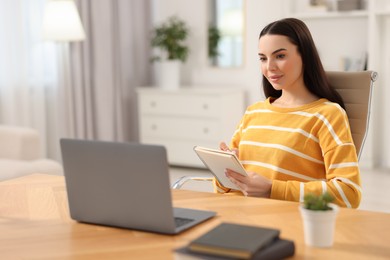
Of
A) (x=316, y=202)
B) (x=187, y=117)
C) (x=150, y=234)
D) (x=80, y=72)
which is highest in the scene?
(x=80, y=72)

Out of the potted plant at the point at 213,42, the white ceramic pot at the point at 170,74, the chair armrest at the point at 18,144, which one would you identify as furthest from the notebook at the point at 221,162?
the potted plant at the point at 213,42

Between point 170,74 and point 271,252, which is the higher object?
point 170,74

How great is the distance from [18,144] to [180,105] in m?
1.97

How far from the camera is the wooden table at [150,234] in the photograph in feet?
4.65

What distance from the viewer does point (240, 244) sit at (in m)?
1.26

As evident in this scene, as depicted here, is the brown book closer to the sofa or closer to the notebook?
the notebook

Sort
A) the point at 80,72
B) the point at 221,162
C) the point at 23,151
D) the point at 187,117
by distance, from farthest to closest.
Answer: the point at 187,117, the point at 80,72, the point at 23,151, the point at 221,162

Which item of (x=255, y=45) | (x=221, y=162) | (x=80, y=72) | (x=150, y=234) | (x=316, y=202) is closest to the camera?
(x=316, y=202)

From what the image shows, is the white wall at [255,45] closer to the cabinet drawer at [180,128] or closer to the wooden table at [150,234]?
the cabinet drawer at [180,128]

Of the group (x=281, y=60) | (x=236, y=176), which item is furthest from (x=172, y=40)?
(x=236, y=176)

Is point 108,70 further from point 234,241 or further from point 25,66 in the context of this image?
point 234,241

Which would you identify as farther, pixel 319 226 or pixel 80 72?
pixel 80 72

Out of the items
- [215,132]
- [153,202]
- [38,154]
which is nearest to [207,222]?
[153,202]

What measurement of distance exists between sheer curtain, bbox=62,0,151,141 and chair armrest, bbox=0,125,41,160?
1.35m
